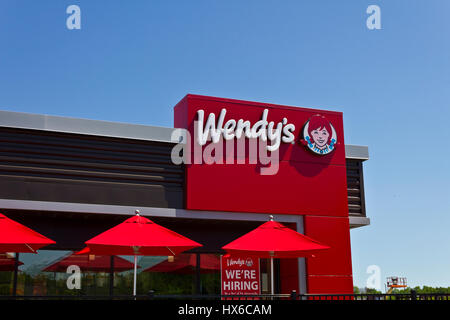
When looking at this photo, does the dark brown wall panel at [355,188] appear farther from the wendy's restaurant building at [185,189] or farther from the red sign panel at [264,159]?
the red sign panel at [264,159]

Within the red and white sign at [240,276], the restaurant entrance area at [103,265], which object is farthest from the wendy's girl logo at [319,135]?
the red and white sign at [240,276]

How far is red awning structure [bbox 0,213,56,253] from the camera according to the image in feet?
34.5

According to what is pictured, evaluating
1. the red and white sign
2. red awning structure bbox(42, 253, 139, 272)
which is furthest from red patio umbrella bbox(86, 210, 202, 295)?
the red and white sign

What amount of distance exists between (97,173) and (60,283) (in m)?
2.90

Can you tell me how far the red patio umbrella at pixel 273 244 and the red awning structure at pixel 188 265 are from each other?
3.10m

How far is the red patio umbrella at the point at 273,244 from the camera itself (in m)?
12.1

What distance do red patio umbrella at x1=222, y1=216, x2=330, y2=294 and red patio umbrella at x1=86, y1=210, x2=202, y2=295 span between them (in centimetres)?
109

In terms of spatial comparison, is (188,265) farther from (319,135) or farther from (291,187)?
(319,135)

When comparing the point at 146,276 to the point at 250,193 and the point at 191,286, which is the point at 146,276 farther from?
the point at 250,193

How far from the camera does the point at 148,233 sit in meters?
11.7

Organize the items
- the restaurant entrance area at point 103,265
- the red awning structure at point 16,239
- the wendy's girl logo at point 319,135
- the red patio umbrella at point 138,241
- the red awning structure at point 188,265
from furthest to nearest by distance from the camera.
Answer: the wendy's girl logo at point 319,135
the red awning structure at point 188,265
the restaurant entrance area at point 103,265
the red patio umbrella at point 138,241
the red awning structure at point 16,239

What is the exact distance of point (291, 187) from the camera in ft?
52.4

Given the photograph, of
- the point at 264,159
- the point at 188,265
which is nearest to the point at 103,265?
the point at 188,265
